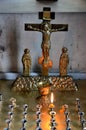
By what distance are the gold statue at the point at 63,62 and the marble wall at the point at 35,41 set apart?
153 millimetres

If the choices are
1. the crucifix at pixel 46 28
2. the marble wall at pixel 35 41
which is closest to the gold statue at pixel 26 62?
the crucifix at pixel 46 28

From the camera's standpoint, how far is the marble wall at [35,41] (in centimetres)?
175

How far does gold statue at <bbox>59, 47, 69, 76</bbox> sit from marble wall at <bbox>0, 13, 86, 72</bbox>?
153 mm

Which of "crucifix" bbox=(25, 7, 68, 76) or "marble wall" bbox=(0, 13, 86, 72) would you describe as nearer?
"crucifix" bbox=(25, 7, 68, 76)

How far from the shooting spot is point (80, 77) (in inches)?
70.3

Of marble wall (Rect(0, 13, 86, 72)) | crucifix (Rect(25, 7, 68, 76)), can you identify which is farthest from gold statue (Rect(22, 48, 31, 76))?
marble wall (Rect(0, 13, 86, 72))

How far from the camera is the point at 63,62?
1.63 m

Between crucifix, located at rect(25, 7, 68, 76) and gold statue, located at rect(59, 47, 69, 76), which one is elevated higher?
crucifix, located at rect(25, 7, 68, 76)

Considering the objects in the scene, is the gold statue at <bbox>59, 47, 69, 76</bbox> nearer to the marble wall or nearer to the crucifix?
the crucifix

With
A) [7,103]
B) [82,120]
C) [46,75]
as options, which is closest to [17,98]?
[7,103]

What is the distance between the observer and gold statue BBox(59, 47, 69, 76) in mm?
1622

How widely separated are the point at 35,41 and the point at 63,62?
202 millimetres

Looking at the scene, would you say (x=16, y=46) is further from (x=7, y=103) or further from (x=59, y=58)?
(x=7, y=103)

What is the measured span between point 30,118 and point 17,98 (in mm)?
227
